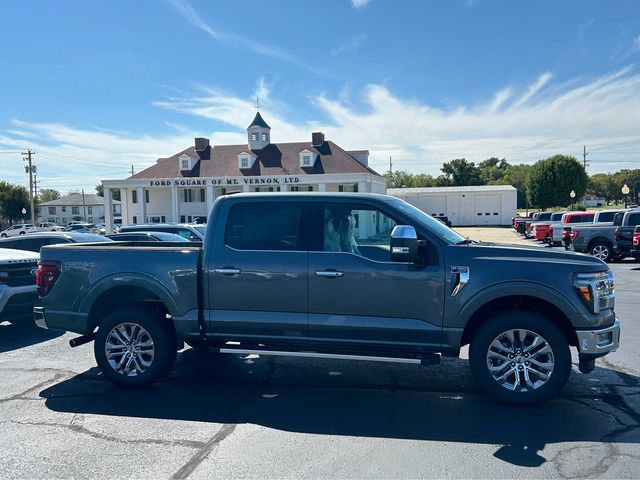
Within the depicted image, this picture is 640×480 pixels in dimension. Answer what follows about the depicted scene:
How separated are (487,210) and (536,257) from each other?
2175 inches

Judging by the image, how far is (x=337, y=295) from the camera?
5109 millimetres

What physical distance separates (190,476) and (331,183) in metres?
37.4

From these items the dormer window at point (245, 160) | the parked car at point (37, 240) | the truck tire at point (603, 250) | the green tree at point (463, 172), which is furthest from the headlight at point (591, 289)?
the green tree at point (463, 172)

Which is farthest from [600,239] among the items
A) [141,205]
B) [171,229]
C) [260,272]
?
[141,205]

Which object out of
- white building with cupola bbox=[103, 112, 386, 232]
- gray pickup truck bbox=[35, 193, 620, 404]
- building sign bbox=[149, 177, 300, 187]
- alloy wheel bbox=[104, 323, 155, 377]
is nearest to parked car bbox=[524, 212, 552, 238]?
white building with cupola bbox=[103, 112, 386, 232]

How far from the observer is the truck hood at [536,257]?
4828mm

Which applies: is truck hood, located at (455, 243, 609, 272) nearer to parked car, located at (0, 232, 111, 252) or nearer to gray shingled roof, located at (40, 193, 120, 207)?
parked car, located at (0, 232, 111, 252)

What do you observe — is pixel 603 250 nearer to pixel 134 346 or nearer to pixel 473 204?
pixel 134 346

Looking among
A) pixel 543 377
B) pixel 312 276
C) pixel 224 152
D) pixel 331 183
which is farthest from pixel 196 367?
pixel 224 152

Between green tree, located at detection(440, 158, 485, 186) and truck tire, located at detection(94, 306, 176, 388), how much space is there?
84.2 metres

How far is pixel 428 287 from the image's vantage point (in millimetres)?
4922

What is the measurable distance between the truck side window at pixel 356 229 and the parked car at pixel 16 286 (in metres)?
5.43

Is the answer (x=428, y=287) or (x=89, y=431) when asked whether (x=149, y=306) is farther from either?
(x=428, y=287)

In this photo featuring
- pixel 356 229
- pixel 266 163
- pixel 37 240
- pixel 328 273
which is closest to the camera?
pixel 328 273
